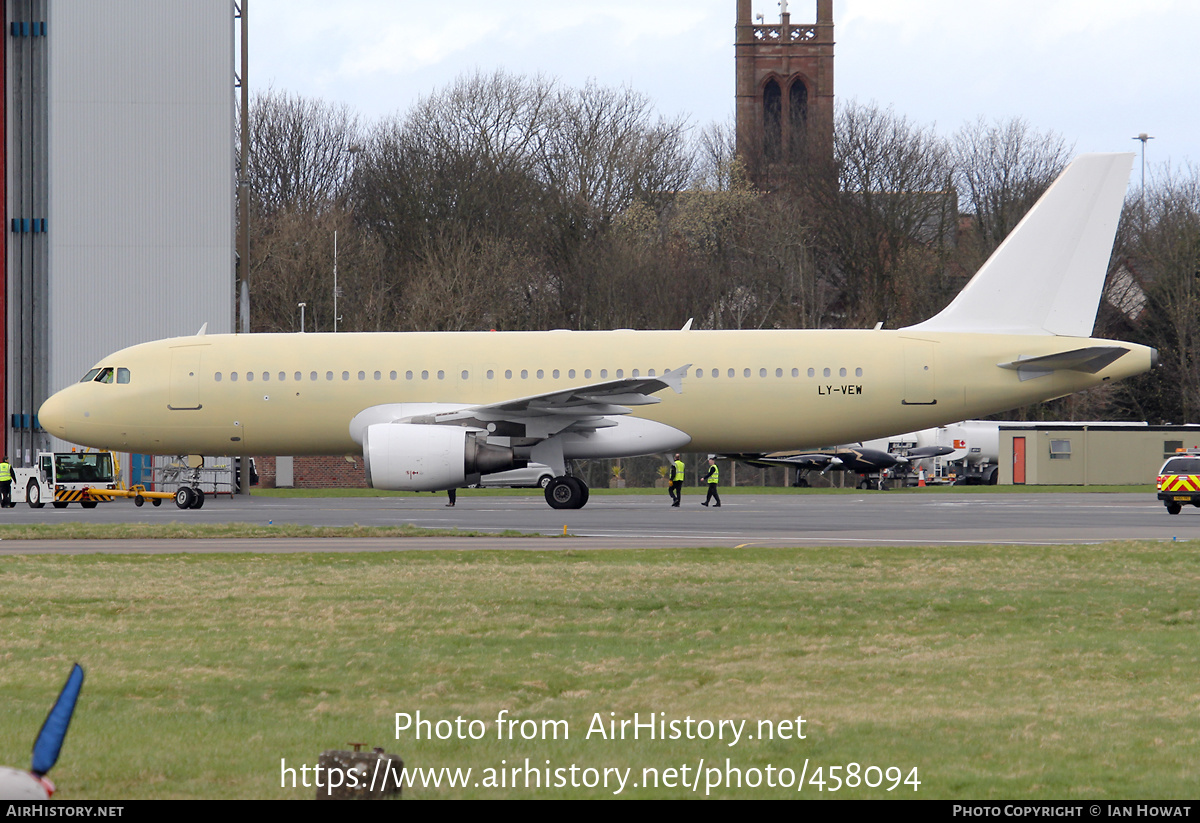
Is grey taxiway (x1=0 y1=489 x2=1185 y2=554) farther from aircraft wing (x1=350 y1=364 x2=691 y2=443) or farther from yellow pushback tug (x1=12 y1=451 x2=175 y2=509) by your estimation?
aircraft wing (x1=350 y1=364 x2=691 y2=443)

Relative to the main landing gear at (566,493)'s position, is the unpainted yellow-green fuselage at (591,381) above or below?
above

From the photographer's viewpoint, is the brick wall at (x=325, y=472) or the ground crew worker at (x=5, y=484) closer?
the ground crew worker at (x=5, y=484)

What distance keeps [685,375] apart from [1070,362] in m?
7.80

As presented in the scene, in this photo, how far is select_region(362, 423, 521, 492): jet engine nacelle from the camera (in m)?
26.3

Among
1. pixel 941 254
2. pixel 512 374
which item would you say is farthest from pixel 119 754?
pixel 941 254

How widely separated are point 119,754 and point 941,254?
60445mm

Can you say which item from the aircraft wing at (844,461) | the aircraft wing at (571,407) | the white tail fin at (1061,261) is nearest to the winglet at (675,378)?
the aircraft wing at (571,407)

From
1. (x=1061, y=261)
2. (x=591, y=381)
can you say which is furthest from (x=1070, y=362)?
(x=591, y=381)

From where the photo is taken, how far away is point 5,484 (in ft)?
116

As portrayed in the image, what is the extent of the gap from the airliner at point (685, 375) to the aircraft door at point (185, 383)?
30 millimetres

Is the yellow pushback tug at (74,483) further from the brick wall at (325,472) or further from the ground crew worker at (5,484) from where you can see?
the brick wall at (325,472)

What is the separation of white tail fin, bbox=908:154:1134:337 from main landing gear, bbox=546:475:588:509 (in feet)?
Result: 27.8

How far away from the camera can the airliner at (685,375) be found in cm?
2850

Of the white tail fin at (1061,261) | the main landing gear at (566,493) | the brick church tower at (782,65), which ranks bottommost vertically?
the main landing gear at (566,493)
